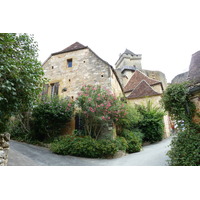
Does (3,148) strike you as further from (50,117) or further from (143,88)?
(143,88)

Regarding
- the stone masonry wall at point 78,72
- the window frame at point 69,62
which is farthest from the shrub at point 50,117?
the window frame at point 69,62

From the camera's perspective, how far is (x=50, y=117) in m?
6.59

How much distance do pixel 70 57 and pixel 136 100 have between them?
5948 mm

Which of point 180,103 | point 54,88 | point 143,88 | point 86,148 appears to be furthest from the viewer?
point 143,88

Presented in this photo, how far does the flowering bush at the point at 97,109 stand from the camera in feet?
20.2

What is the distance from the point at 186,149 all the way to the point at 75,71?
6.74 m

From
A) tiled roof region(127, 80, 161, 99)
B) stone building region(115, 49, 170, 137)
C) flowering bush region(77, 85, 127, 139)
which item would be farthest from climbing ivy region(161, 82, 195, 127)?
tiled roof region(127, 80, 161, 99)

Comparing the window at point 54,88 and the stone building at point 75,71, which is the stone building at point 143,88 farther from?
the window at point 54,88

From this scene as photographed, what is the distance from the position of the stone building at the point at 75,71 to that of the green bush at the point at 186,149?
4.30 m

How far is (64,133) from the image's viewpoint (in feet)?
23.4

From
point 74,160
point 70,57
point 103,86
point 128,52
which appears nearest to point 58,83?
point 70,57

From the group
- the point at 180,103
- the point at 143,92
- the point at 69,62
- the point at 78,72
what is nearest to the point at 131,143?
the point at 180,103

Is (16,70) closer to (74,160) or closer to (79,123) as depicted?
(74,160)

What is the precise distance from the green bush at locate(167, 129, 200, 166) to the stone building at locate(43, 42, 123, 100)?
430cm
